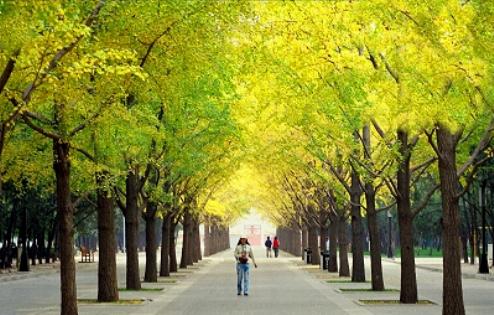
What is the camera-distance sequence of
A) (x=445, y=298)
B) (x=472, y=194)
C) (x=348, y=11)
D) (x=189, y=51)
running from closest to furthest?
(x=189, y=51)
(x=445, y=298)
(x=348, y=11)
(x=472, y=194)

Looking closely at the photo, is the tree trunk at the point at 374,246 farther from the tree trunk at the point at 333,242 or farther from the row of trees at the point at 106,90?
the tree trunk at the point at 333,242

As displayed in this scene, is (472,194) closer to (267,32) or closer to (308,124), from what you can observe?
(308,124)

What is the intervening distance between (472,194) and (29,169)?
3849cm

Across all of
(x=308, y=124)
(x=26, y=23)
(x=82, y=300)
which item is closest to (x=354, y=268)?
(x=308, y=124)

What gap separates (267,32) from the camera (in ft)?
71.0

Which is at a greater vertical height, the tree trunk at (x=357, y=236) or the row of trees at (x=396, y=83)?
the row of trees at (x=396, y=83)

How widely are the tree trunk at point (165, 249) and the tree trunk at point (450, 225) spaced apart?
2913 centimetres

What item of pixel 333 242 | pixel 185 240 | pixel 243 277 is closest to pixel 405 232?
pixel 243 277

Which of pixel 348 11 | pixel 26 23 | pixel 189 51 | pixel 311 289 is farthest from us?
pixel 311 289

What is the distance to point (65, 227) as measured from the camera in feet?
73.5

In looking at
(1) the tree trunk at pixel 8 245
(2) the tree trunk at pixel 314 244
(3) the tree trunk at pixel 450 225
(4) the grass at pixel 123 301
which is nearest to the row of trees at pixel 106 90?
(4) the grass at pixel 123 301

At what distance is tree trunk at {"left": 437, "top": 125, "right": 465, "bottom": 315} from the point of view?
69.1 feet

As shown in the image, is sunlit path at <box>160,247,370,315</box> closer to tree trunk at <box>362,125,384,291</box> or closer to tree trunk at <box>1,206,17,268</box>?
tree trunk at <box>362,125,384,291</box>

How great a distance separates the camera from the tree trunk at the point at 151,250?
43344 mm
